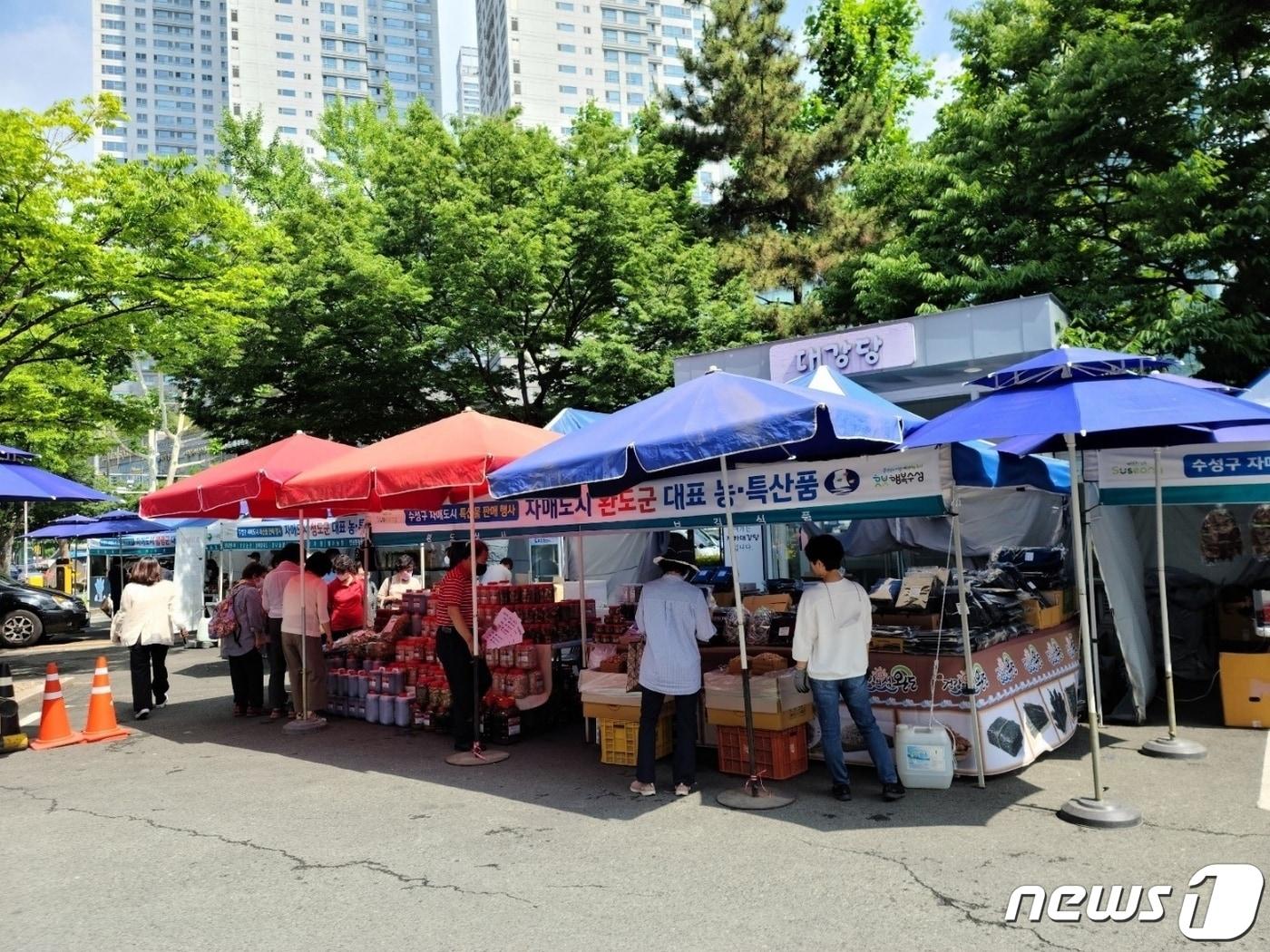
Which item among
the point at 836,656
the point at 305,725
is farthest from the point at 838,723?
the point at 305,725

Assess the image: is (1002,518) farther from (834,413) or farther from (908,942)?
(908,942)

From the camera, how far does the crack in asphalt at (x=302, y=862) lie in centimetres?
480

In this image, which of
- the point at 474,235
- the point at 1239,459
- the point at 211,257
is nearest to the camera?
the point at 1239,459

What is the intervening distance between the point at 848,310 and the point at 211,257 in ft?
49.5

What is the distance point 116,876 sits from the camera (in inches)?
204

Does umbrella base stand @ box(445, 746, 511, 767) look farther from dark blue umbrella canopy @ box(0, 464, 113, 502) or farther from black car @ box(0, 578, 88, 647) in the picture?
black car @ box(0, 578, 88, 647)

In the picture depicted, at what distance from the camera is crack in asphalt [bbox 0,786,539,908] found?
4.80 meters

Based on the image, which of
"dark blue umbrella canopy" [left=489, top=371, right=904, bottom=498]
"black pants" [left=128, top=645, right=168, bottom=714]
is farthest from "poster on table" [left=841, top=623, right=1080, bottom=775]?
"black pants" [left=128, top=645, right=168, bottom=714]

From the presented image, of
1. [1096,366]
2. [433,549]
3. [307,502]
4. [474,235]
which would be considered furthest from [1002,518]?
[433,549]

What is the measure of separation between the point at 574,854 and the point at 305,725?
17.8 ft

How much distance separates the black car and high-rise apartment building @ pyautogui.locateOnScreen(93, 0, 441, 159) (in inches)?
4362

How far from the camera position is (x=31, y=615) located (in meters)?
19.8

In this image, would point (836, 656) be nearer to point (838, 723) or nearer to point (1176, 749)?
point (838, 723)

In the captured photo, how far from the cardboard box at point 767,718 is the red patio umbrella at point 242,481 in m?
5.18
